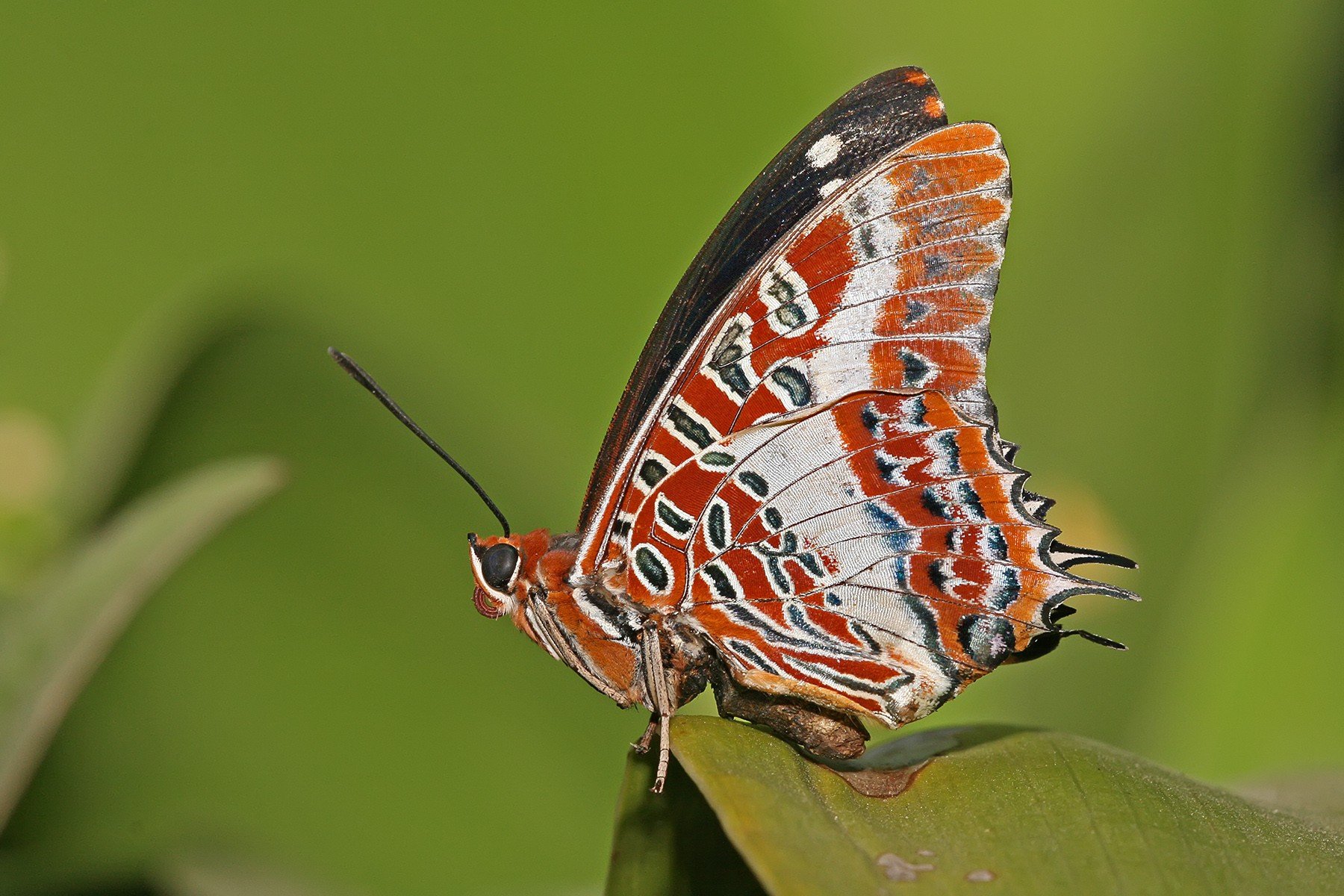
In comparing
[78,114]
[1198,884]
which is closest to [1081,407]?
[1198,884]

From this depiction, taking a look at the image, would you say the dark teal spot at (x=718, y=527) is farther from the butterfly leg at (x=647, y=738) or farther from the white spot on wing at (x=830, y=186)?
the white spot on wing at (x=830, y=186)

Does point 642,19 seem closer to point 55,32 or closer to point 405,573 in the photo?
point 55,32

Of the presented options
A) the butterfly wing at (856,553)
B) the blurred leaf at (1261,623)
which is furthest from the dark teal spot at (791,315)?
the blurred leaf at (1261,623)

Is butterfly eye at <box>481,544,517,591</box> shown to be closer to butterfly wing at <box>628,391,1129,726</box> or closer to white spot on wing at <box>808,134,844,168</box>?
butterfly wing at <box>628,391,1129,726</box>

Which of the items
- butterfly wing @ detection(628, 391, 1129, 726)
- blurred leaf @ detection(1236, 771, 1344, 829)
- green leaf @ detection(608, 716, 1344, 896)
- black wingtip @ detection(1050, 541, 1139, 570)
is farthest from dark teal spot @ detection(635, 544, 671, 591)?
blurred leaf @ detection(1236, 771, 1344, 829)

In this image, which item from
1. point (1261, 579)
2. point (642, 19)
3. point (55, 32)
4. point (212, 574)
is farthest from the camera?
point (642, 19)

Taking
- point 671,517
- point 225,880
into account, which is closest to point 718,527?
point 671,517
